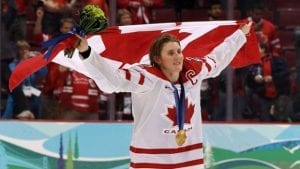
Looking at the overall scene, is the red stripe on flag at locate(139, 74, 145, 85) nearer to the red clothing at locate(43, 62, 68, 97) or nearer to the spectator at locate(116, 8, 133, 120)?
the spectator at locate(116, 8, 133, 120)

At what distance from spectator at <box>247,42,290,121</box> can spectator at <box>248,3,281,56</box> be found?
154 mm

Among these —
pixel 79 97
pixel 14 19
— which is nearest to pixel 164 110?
pixel 79 97

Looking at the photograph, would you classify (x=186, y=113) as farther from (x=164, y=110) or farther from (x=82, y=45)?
(x=82, y=45)

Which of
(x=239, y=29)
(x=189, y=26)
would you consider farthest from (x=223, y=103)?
(x=239, y=29)

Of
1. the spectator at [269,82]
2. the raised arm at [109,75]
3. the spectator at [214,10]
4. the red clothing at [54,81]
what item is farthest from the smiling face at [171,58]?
the spectator at [214,10]

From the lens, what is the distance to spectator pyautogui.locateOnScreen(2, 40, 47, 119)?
6.51 meters

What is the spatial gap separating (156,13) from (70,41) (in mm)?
3283

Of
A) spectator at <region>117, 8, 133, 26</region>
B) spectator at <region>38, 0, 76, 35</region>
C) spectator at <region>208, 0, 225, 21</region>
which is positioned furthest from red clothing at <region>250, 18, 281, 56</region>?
spectator at <region>38, 0, 76, 35</region>

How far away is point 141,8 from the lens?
23.2 ft

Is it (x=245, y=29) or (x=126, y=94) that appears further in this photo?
(x=126, y=94)

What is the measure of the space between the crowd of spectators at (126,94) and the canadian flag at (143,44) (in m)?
Result: 1.49

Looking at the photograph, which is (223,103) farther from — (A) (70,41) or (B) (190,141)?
(A) (70,41)

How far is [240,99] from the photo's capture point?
6820 mm

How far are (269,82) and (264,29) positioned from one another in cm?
49
